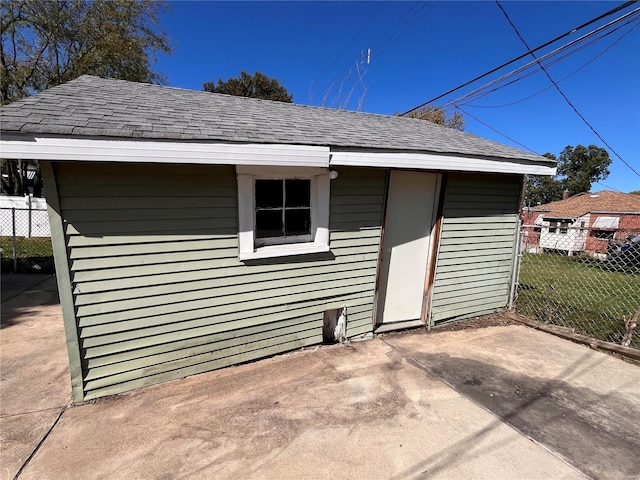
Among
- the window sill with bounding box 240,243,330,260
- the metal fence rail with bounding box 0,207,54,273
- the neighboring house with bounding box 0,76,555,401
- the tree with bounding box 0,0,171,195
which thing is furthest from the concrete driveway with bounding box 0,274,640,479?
the tree with bounding box 0,0,171,195

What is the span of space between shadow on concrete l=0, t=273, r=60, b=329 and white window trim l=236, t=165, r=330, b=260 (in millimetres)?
4051

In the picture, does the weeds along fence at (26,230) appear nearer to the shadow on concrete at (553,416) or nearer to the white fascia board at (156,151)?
the white fascia board at (156,151)

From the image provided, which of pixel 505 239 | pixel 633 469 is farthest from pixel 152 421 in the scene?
pixel 505 239

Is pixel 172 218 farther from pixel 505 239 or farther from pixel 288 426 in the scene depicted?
pixel 505 239

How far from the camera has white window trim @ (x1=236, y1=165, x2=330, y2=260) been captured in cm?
315

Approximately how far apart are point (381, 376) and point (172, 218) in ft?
8.77

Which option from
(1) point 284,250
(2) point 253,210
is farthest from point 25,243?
(1) point 284,250

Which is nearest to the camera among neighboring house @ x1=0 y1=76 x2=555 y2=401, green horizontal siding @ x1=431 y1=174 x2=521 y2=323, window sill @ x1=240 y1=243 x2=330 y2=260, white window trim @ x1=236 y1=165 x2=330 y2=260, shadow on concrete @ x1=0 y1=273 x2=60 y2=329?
neighboring house @ x1=0 y1=76 x2=555 y2=401

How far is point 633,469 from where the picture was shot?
2.15m

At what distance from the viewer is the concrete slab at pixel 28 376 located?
236 centimetres

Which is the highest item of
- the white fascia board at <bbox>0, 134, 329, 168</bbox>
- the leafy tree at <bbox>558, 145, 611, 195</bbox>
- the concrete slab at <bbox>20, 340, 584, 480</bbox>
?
the leafy tree at <bbox>558, 145, 611, 195</bbox>

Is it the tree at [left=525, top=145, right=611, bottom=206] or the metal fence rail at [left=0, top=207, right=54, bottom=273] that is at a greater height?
the tree at [left=525, top=145, right=611, bottom=206]

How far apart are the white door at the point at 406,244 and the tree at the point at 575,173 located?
51.8m

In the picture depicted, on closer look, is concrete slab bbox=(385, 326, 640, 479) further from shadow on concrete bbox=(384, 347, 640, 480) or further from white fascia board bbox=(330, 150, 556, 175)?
white fascia board bbox=(330, 150, 556, 175)
